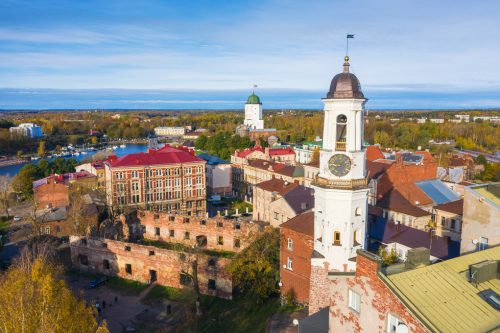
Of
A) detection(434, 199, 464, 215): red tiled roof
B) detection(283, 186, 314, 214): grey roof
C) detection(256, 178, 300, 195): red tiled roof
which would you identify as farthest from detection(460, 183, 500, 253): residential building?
detection(256, 178, 300, 195): red tiled roof

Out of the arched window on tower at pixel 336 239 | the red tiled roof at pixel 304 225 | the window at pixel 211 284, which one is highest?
the arched window on tower at pixel 336 239

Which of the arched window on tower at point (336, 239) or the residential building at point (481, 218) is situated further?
the arched window on tower at point (336, 239)

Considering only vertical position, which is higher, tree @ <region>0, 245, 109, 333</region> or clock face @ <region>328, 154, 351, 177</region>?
clock face @ <region>328, 154, 351, 177</region>

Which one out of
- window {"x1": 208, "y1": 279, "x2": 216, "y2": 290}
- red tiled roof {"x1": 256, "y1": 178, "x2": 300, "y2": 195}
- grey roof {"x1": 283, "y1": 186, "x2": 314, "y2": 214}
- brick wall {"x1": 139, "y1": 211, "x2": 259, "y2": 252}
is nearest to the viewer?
window {"x1": 208, "y1": 279, "x2": 216, "y2": 290}

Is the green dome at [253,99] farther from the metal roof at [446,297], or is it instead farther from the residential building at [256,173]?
the metal roof at [446,297]

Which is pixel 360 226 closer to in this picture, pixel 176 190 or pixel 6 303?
pixel 6 303

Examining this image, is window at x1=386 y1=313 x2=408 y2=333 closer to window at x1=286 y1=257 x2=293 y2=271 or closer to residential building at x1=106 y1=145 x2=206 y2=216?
window at x1=286 y1=257 x2=293 y2=271

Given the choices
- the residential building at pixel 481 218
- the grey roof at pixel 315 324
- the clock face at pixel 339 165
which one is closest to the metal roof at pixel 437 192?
the residential building at pixel 481 218
